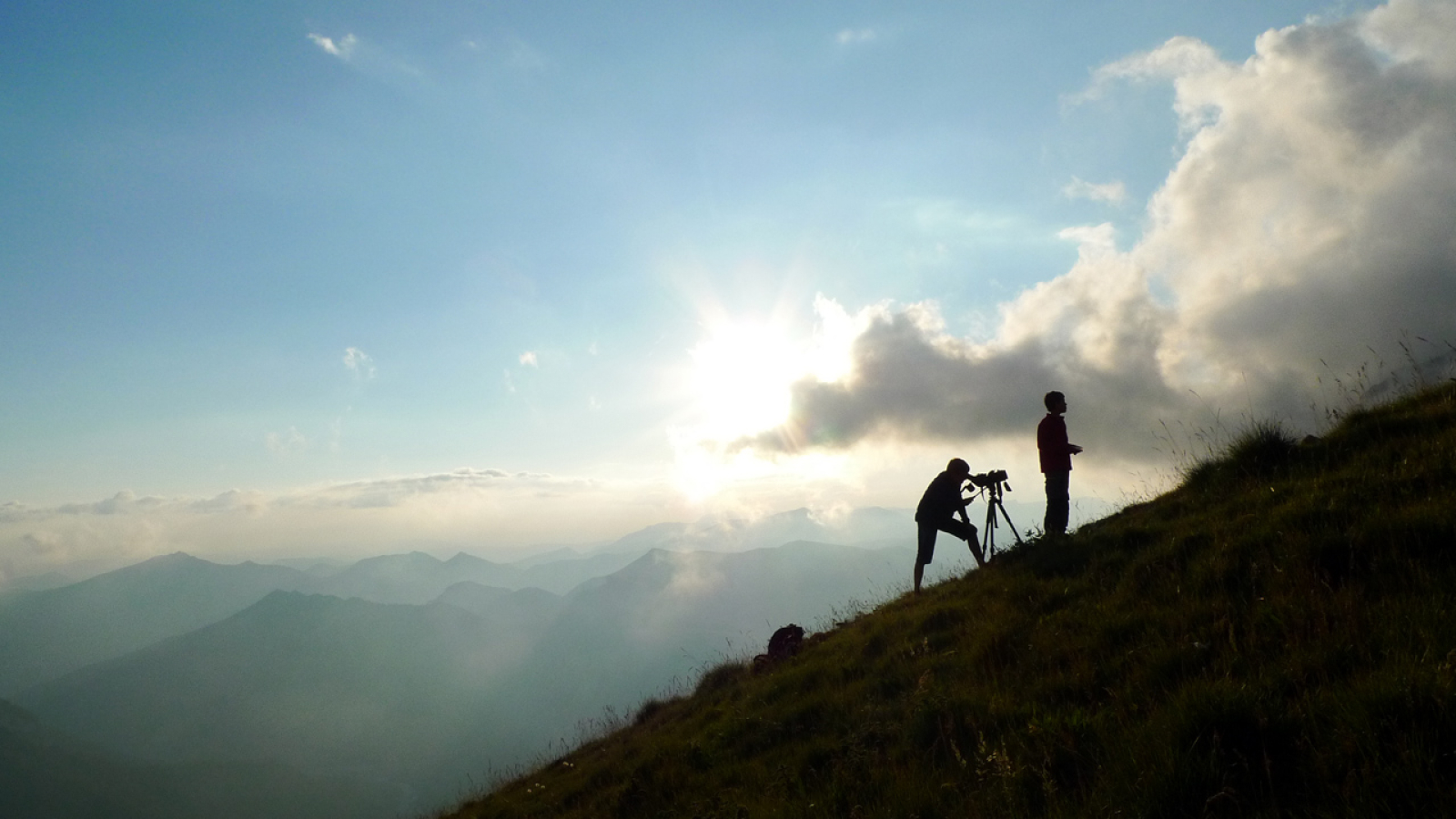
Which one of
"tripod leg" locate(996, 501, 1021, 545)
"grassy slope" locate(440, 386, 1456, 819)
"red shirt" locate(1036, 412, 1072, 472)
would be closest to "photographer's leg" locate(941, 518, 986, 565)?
"tripod leg" locate(996, 501, 1021, 545)

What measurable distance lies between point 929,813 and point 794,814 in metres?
1.09

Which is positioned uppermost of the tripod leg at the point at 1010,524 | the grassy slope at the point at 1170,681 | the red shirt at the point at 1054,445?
the red shirt at the point at 1054,445

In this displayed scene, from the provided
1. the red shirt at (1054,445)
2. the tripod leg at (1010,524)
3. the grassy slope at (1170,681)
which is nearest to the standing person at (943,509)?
the tripod leg at (1010,524)

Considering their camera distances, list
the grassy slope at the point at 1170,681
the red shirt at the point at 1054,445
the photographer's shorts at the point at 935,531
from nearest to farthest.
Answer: the grassy slope at the point at 1170,681 < the red shirt at the point at 1054,445 < the photographer's shorts at the point at 935,531

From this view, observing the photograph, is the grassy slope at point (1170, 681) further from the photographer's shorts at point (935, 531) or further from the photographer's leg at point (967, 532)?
the photographer's shorts at point (935, 531)

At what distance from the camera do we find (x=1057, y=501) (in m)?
11.6

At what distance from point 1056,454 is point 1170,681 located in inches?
320

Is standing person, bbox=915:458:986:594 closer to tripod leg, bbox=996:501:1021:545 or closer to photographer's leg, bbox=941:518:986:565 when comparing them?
photographer's leg, bbox=941:518:986:565

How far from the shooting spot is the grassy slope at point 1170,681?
3078mm

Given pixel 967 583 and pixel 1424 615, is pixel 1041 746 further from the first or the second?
pixel 967 583

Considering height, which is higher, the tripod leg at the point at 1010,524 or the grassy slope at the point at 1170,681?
the tripod leg at the point at 1010,524

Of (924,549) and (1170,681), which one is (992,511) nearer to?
(924,549)

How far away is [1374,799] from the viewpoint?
2594mm

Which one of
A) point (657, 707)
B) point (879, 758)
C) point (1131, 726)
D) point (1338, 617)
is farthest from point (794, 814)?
point (657, 707)
